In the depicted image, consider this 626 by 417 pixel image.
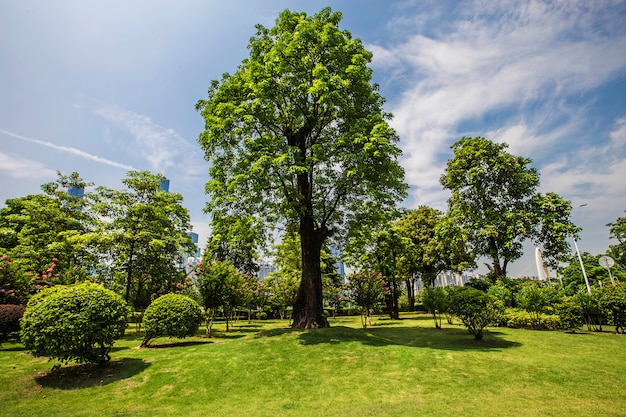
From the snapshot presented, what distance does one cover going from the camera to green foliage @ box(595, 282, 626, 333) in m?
14.0

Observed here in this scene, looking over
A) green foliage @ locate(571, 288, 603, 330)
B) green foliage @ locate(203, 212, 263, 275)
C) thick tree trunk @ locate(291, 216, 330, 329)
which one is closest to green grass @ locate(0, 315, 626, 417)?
thick tree trunk @ locate(291, 216, 330, 329)

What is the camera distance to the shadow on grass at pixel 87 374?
8367 mm

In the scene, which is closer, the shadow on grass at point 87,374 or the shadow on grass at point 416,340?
the shadow on grass at point 87,374

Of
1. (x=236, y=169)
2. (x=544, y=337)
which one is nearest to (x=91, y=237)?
(x=236, y=169)

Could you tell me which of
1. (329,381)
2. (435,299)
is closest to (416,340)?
(435,299)

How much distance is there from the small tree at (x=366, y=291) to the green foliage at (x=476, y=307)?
813cm

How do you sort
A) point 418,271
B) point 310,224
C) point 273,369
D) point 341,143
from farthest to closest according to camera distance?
point 418,271
point 310,224
point 341,143
point 273,369

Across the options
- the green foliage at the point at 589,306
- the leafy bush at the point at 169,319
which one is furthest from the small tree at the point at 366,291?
the leafy bush at the point at 169,319

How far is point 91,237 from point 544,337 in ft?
79.8

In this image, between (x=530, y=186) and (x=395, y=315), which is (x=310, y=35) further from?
(x=395, y=315)

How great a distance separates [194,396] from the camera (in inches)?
306

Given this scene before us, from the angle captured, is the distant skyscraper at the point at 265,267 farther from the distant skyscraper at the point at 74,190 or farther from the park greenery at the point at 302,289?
the distant skyscraper at the point at 74,190

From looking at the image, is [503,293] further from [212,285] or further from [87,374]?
[87,374]

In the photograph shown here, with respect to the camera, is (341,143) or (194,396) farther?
(341,143)
